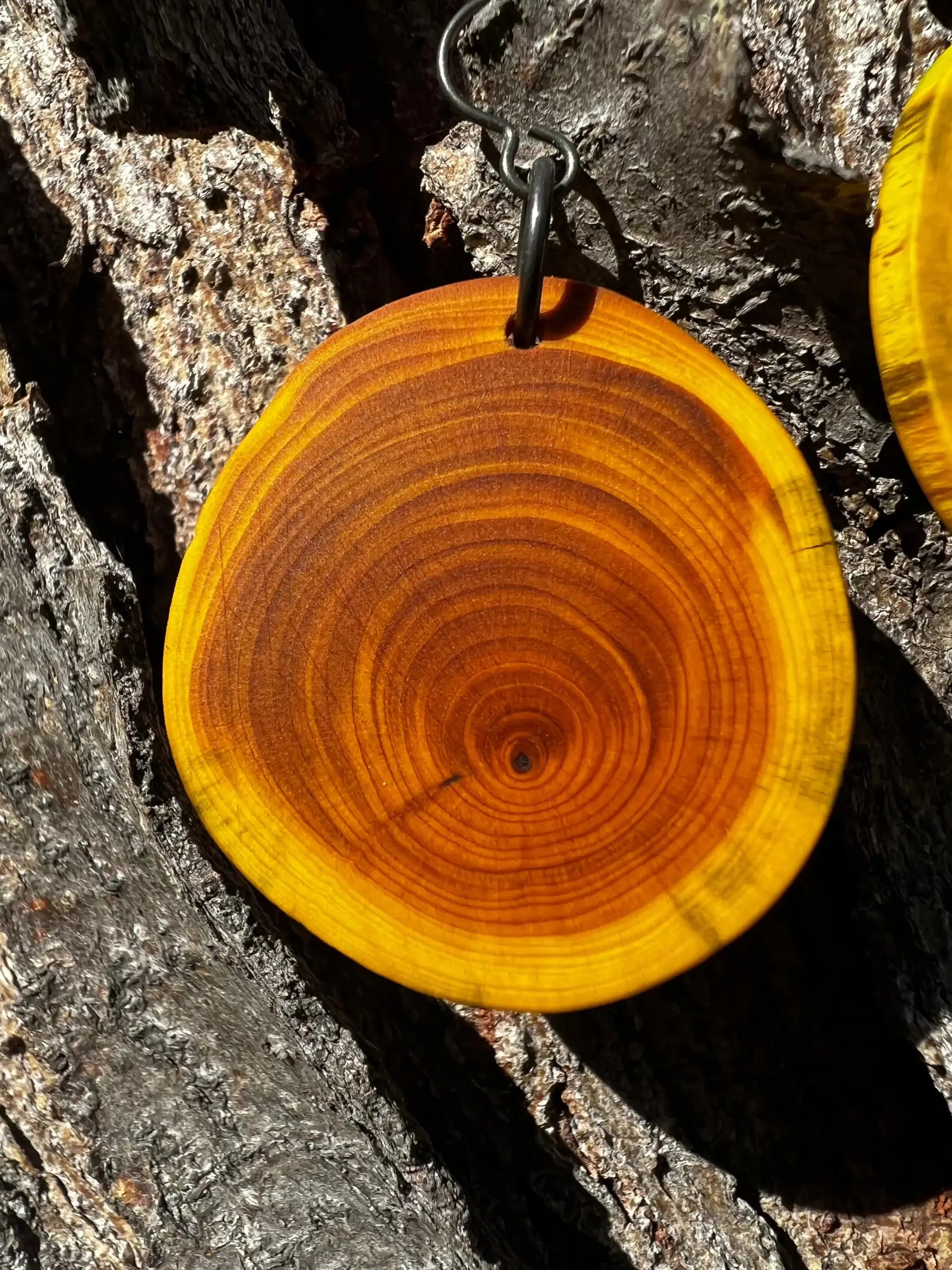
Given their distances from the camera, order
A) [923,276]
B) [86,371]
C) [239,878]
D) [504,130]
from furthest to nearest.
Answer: [86,371] → [239,878] → [504,130] → [923,276]

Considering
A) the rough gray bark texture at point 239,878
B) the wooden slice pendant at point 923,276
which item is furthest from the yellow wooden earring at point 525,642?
the rough gray bark texture at point 239,878

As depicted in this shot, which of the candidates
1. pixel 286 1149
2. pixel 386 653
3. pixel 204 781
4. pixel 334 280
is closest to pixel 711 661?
pixel 386 653

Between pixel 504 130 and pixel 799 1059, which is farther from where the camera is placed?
pixel 799 1059

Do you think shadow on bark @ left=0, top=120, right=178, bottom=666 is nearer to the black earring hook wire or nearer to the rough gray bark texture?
the rough gray bark texture

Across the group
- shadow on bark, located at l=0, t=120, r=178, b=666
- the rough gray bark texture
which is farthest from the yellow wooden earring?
shadow on bark, located at l=0, t=120, r=178, b=666

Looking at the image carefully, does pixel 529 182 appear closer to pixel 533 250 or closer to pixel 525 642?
pixel 533 250

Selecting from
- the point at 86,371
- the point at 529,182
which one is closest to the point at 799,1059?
the point at 529,182

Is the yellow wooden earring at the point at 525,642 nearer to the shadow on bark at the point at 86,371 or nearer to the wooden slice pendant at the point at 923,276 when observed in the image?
the wooden slice pendant at the point at 923,276
